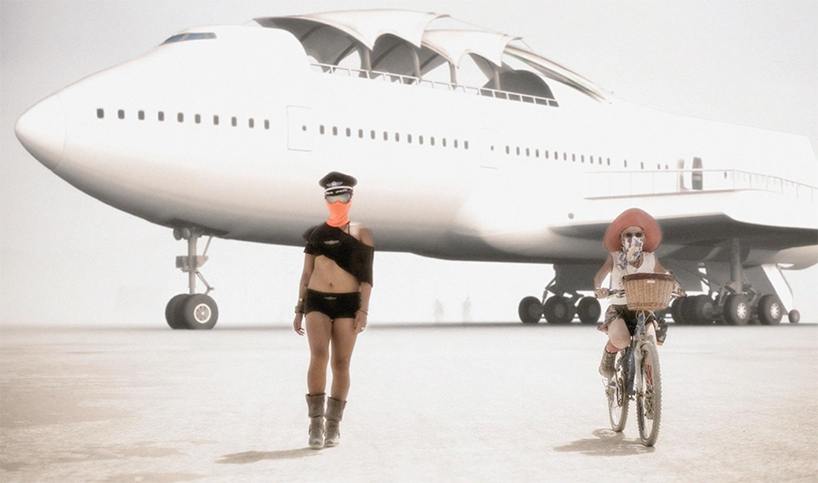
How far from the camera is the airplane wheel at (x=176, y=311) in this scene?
19.5 m

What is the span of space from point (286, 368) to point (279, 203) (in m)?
10.0

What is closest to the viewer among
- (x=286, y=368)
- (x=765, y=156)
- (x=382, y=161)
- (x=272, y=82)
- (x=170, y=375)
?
(x=170, y=375)

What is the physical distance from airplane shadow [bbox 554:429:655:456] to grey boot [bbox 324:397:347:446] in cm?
135

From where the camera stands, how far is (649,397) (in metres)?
6.05

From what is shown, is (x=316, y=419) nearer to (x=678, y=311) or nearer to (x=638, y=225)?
(x=638, y=225)

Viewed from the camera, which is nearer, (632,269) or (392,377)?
(632,269)

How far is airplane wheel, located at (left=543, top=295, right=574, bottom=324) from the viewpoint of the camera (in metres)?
28.2

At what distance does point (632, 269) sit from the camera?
21.1ft

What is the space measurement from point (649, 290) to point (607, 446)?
3.30ft

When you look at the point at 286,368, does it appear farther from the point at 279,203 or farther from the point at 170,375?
the point at 279,203

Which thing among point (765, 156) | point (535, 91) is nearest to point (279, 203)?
point (535, 91)

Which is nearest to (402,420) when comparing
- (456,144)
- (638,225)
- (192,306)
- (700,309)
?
(638,225)

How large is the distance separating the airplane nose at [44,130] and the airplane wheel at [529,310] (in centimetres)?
1427

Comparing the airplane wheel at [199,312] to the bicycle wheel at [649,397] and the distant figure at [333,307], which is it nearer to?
the distant figure at [333,307]
